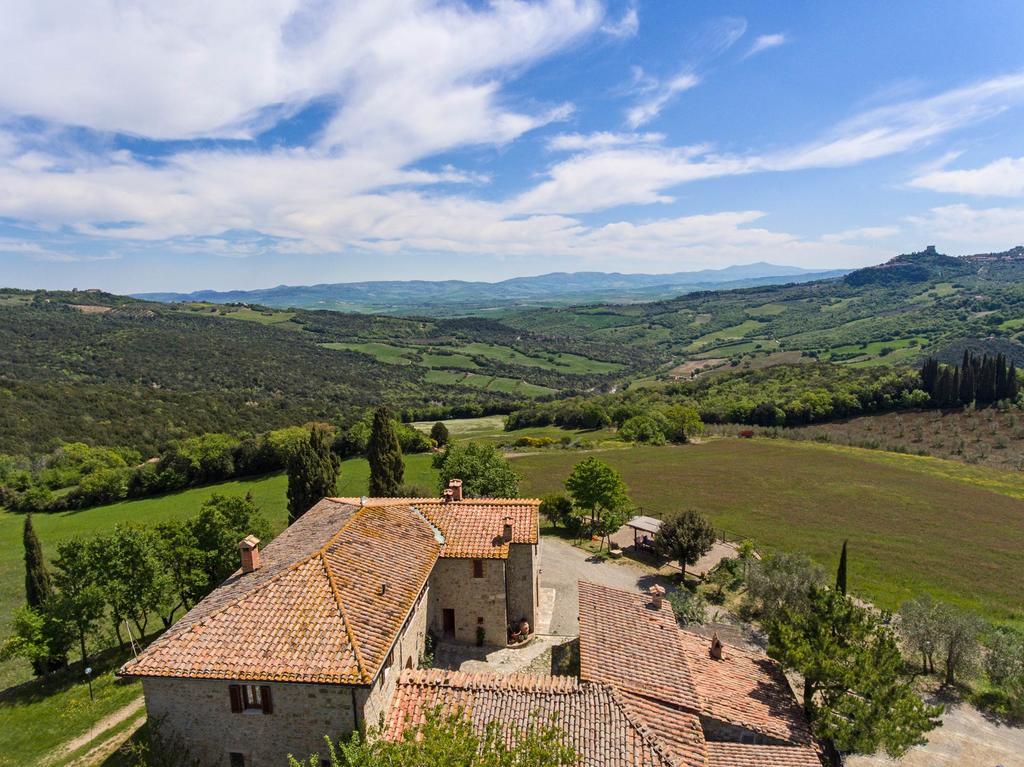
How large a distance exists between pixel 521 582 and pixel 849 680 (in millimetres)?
12783

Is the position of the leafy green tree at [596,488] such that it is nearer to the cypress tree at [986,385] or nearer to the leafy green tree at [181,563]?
the leafy green tree at [181,563]

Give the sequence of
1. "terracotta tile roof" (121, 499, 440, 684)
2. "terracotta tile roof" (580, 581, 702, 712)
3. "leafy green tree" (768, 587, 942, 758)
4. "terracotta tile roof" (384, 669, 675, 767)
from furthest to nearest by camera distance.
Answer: "terracotta tile roof" (580, 581, 702, 712) < "leafy green tree" (768, 587, 942, 758) < "terracotta tile roof" (121, 499, 440, 684) < "terracotta tile roof" (384, 669, 675, 767)

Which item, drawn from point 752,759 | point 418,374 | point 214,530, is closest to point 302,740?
point 752,759

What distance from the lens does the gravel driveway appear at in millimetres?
28375

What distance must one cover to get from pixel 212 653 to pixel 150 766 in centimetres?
365

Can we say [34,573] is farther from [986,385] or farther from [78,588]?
[986,385]

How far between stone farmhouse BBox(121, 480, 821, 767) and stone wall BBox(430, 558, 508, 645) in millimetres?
2794

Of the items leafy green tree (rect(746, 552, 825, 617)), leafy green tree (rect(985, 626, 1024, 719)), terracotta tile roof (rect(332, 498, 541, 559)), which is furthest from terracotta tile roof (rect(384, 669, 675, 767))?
leafy green tree (rect(985, 626, 1024, 719))

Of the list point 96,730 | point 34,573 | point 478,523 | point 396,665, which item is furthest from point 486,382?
point 396,665

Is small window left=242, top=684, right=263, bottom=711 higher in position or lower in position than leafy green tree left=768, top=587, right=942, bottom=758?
higher

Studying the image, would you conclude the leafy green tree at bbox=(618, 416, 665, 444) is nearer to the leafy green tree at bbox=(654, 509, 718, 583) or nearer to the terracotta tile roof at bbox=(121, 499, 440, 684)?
the leafy green tree at bbox=(654, 509, 718, 583)

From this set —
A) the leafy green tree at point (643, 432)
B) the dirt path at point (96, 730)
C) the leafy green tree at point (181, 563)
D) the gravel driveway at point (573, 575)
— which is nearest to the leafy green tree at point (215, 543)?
the leafy green tree at point (181, 563)

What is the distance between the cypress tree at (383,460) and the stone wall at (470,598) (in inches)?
764

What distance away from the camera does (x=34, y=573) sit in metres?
28.2
